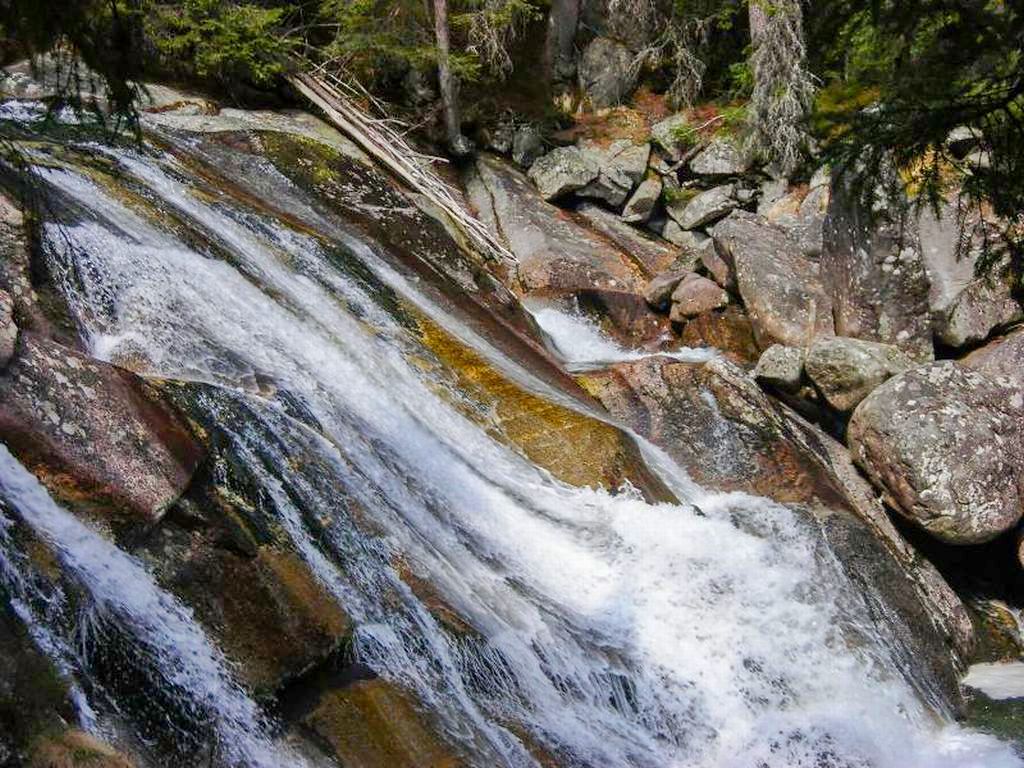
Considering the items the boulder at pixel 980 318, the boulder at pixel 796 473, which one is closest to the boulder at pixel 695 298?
the boulder at pixel 796 473

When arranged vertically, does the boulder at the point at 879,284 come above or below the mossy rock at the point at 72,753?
above

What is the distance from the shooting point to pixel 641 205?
15.5 metres

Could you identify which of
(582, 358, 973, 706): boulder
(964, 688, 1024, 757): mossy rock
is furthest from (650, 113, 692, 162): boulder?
(964, 688, 1024, 757): mossy rock

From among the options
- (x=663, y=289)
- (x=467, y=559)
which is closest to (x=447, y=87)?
(x=663, y=289)

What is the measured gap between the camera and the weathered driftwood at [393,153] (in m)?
A: 13.5

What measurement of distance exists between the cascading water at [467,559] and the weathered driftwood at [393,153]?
15.4 feet

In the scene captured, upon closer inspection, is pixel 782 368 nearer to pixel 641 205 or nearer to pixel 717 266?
pixel 717 266

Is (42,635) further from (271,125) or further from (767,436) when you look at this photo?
(271,125)

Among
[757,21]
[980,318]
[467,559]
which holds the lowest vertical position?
[467,559]

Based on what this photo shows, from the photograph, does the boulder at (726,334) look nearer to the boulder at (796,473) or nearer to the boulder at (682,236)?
the boulder at (796,473)

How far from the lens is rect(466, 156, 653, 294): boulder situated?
44.0 feet

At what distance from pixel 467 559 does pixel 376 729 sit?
1929mm

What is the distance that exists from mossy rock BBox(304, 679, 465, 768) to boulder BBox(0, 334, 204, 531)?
1.45 metres

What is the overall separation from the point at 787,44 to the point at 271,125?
28.5 feet
